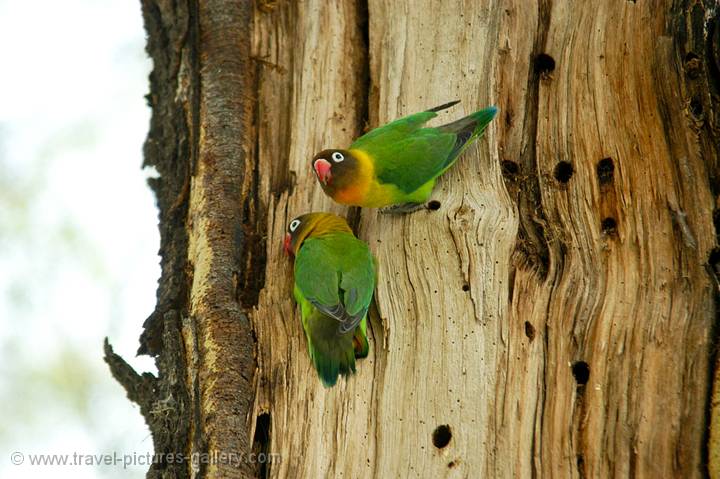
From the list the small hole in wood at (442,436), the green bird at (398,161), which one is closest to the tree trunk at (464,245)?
the small hole in wood at (442,436)

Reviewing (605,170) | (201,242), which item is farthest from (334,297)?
(605,170)

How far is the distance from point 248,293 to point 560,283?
154 centimetres

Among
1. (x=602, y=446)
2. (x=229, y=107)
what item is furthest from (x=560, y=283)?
(x=229, y=107)

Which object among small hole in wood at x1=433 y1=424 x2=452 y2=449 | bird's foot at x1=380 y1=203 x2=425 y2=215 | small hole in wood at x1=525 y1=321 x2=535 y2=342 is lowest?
small hole in wood at x1=433 y1=424 x2=452 y2=449

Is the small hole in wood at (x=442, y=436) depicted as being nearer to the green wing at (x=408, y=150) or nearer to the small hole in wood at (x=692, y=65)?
the green wing at (x=408, y=150)

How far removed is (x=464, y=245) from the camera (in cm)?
394

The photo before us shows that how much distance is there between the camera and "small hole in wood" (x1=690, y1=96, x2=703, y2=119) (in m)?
3.99

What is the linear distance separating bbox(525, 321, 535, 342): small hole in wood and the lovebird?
2.48ft

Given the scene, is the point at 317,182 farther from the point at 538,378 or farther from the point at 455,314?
the point at 538,378

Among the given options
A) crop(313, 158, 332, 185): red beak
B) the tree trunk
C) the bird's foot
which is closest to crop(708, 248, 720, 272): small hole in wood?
the tree trunk

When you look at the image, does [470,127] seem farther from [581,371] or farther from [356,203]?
[581,371]

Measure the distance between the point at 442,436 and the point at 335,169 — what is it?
4.67ft

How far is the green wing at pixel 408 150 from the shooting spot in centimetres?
434

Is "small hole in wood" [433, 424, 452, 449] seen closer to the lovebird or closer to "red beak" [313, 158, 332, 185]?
the lovebird
